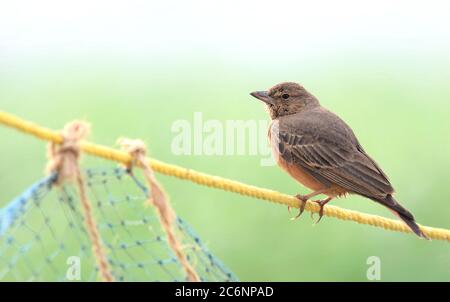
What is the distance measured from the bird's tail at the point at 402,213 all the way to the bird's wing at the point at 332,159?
0.23ft

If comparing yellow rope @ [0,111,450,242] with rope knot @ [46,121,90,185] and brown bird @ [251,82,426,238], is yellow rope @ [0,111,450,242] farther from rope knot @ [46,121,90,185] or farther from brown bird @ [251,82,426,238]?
brown bird @ [251,82,426,238]

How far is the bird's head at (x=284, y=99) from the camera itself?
593 centimetres

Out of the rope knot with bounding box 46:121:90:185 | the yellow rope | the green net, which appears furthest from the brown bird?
the rope knot with bounding box 46:121:90:185

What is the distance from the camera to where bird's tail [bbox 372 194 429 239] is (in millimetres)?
4296

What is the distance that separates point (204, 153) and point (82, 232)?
6.41ft

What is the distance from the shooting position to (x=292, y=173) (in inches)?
206

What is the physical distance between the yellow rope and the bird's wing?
1.17ft

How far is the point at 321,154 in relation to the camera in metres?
5.19

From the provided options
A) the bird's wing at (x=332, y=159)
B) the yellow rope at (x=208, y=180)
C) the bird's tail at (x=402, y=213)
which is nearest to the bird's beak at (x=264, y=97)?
the bird's wing at (x=332, y=159)

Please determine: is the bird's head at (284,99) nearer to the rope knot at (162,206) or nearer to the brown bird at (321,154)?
the brown bird at (321,154)

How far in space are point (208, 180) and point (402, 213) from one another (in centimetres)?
162

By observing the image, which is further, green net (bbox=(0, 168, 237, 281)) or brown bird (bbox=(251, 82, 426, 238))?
brown bird (bbox=(251, 82, 426, 238))

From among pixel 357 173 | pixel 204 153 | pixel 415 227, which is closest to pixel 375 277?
pixel 415 227

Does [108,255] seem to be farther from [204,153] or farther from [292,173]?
[292,173]
